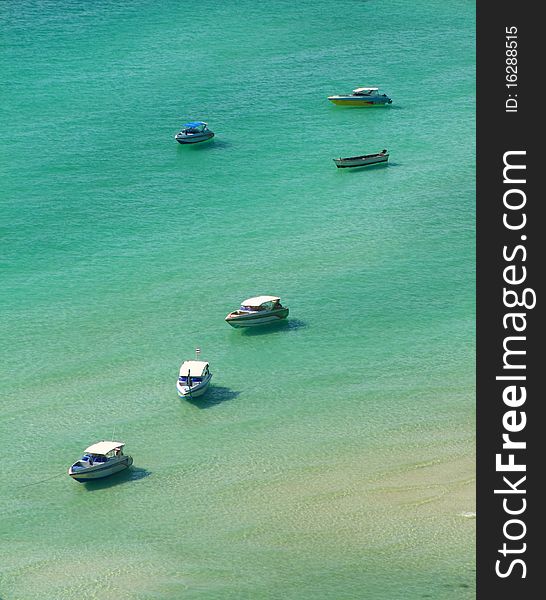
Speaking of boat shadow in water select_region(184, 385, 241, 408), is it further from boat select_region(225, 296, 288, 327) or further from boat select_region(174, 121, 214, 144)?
boat select_region(174, 121, 214, 144)

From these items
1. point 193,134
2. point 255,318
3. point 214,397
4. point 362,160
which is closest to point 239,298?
point 255,318

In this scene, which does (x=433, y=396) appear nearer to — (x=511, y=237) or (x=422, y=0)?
(x=511, y=237)

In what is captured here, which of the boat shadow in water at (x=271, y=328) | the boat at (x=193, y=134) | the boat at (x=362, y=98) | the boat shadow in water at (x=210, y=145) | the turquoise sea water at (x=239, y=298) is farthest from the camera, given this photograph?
the boat at (x=362, y=98)

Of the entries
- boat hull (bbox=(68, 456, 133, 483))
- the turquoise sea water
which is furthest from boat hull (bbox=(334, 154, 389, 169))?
boat hull (bbox=(68, 456, 133, 483))

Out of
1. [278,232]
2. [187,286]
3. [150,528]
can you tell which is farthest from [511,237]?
[278,232]

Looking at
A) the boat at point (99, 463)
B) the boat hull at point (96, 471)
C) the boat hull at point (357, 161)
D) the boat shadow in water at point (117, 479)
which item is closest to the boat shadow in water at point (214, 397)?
the boat shadow in water at point (117, 479)

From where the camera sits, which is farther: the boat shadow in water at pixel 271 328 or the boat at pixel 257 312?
the boat shadow in water at pixel 271 328

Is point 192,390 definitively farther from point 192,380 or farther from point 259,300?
point 259,300

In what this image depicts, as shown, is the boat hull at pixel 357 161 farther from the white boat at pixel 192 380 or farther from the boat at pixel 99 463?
the boat at pixel 99 463
